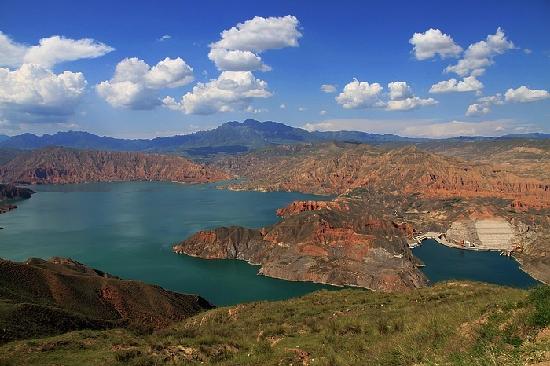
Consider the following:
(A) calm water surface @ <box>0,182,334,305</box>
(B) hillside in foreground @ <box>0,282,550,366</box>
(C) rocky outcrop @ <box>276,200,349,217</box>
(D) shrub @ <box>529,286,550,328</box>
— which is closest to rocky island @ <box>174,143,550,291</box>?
(C) rocky outcrop @ <box>276,200,349,217</box>

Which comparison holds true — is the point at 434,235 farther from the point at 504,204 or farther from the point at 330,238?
the point at 330,238

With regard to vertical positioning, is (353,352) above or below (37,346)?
above

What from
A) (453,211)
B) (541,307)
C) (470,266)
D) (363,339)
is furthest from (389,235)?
(541,307)

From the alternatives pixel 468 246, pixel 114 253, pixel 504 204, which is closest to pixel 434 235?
pixel 468 246

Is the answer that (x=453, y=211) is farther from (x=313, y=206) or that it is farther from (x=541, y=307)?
(x=541, y=307)

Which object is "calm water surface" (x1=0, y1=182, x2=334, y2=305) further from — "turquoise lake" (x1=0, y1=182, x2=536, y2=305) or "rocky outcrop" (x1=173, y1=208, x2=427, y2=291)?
"rocky outcrop" (x1=173, y1=208, x2=427, y2=291)

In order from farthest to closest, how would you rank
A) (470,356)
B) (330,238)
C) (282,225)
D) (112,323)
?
1. (282,225)
2. (330,238)
3. (112,323)
4. (470,356)
